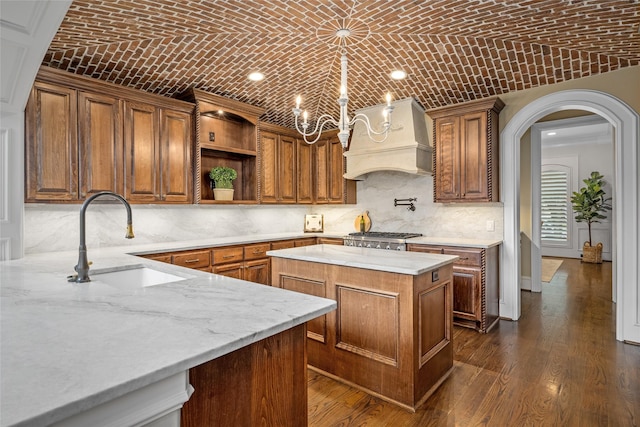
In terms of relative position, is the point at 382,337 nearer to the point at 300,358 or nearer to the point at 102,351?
the point at 300,358

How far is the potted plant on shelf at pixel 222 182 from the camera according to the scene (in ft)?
14.6

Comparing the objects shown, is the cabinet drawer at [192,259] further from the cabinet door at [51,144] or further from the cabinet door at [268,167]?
the cabinet door at [268,167]

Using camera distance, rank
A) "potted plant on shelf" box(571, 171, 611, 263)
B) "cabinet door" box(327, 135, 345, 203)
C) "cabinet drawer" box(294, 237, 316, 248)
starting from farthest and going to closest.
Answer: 1. "potted plant on shelf" box(571, 171, 611, 263)
2. "cabinet door" box(327, 135, 345, 203)
3. "cabinet drawer" box(294, 237, 316, 248)

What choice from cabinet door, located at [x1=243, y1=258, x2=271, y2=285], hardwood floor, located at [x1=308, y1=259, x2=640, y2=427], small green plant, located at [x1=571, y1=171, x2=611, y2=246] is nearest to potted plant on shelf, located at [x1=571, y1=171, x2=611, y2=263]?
small green plant, located at [x1=571, y1=171, x2=611, y2=246]

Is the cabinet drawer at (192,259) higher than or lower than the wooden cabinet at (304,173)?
lower

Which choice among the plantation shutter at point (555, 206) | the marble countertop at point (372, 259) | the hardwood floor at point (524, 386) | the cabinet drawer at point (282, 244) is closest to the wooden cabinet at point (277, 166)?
the cabinet drawer at point (282, 244)

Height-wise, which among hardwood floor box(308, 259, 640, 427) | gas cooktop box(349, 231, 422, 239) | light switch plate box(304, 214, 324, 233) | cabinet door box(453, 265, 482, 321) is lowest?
hardwood floor box(308, 259, 640, 427)

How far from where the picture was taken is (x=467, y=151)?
4.16 meters

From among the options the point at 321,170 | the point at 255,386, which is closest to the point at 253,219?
the point at 321,170

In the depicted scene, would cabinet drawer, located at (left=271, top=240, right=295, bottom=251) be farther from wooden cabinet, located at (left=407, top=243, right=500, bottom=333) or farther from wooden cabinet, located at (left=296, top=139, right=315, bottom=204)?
wooden cabinet, located at (left=407, top=243, right=500, bottom=333)

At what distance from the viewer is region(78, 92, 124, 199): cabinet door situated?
10.7 feet

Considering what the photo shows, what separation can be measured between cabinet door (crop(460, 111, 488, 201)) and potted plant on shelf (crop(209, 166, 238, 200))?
2.92 meters

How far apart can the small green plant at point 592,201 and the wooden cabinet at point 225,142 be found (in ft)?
25.3

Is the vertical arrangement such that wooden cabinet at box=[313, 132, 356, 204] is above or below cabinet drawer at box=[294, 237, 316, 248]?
above
